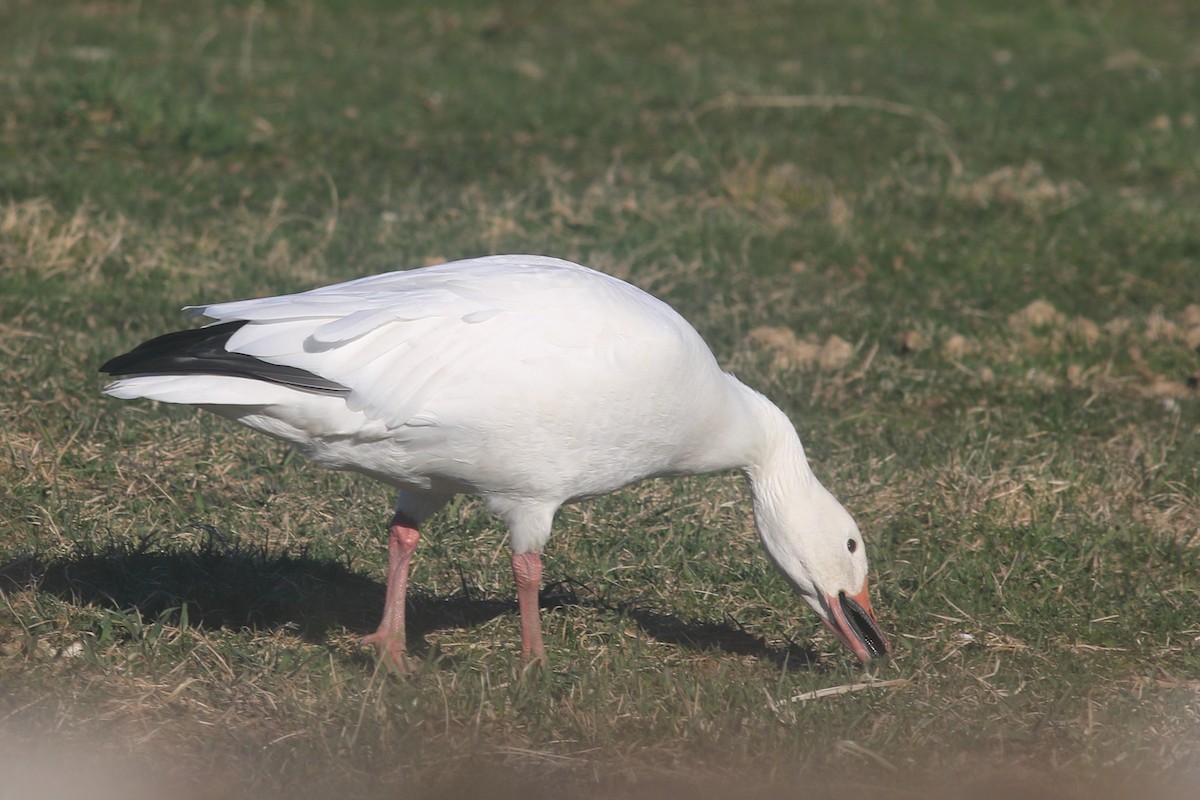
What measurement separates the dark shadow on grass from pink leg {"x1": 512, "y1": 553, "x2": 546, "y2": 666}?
380mm

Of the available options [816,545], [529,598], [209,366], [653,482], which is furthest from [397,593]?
[653,482]

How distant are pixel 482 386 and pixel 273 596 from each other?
1.12 metres

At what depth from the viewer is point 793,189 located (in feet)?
26.0

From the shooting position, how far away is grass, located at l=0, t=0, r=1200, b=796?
3.51 metres

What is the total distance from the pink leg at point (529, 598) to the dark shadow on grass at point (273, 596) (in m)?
0.38

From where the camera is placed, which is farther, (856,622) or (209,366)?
(856,622)

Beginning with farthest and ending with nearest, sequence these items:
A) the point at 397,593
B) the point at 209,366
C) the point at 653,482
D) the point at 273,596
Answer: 1. the point at 653,482
2. the point at 273,596
3. the point at 397,593
4. the point at 209,366

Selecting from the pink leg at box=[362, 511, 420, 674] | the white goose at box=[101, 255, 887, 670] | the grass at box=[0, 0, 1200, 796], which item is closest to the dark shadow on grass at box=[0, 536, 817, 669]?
the grass at box=[0, 0, 1200, 796]

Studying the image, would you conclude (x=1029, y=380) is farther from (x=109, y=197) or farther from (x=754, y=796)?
(x=109, y=197)

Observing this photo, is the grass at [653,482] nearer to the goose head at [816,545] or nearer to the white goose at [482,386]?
the goose head at [816,545]

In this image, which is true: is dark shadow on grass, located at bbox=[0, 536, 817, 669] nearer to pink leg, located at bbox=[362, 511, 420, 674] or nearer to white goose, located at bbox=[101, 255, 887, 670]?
pink leg, located at bbox=[362, 511, 420, 674]

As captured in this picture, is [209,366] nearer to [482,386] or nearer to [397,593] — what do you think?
[482,386]

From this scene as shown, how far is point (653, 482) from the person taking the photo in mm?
5230

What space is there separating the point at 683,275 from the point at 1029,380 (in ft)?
5.55
